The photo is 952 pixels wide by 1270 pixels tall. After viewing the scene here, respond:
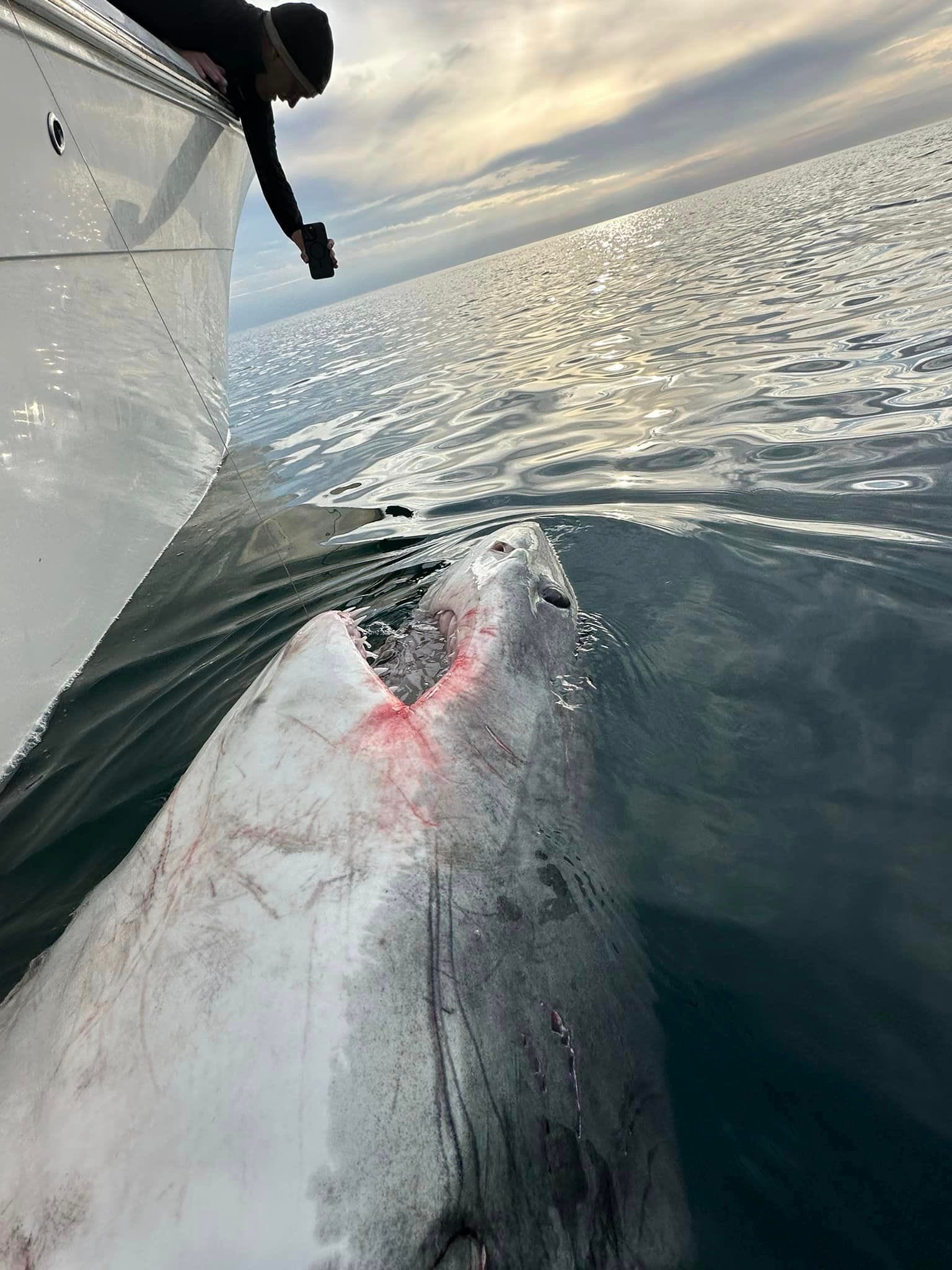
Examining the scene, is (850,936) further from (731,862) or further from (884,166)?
(884,166)

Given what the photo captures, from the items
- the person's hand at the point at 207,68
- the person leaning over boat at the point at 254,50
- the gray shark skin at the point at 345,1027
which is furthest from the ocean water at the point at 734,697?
the person's hand at the point at 207,68

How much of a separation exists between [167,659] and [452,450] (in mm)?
4594

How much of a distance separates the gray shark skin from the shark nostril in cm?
71

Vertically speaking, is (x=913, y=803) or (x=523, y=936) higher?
(x=523, y=936)

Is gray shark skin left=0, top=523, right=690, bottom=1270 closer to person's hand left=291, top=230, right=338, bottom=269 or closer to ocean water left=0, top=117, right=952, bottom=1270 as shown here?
ocean water left=0, top=117, right=952, bottom=1270

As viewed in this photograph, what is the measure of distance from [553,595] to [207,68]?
5935mm

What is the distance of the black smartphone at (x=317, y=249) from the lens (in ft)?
20.9

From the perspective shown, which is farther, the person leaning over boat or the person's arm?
the person's arm

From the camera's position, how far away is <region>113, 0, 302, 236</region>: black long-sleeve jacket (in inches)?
199

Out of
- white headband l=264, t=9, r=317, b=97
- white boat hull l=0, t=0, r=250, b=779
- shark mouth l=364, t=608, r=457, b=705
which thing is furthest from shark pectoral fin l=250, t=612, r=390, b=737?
white headband l=264, t=9, r=317, b=97

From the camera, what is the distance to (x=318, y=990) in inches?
48.3

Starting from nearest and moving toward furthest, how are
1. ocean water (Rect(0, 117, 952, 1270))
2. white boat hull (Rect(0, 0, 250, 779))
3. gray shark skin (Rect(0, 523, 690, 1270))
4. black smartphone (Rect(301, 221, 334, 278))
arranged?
gray shark skin (Rect(0, 523, 690, 1270))
ocean water (Rect(0, 117, 952, 1270))
white boat hull (Rect(0, 0, 250, 779))
black smartphone (Rect(301, 221, 334, 278))

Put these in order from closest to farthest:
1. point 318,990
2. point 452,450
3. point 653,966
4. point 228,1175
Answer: point 228,1175 < point 318,990 < point 653,966 < point 452,450

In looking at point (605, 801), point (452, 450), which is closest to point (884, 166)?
point (452, 450)
